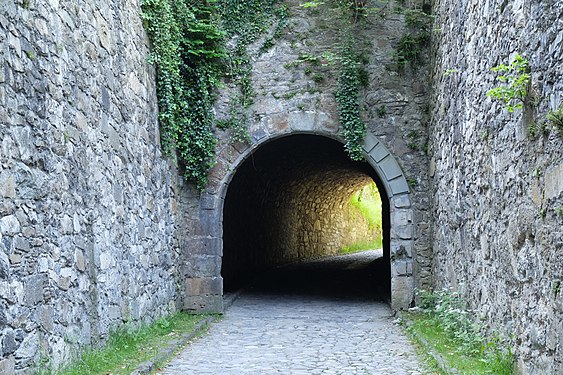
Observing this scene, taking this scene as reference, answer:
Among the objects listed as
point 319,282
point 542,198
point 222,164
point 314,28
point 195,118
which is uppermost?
point 314,28

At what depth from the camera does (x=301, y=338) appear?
25.0 feet

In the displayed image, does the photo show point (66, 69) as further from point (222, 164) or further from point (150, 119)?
point (222, 164)

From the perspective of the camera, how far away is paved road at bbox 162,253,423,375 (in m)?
6.12

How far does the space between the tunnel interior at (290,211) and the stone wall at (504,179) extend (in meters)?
4.37

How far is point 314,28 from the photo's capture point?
980 centimetres

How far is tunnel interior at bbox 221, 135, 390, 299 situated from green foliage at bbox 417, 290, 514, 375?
12.1ft

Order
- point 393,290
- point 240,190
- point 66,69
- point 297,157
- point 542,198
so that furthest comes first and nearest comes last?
point 297,157 < point 240,190 < point 393,290 < point 66,69 < point 542,198

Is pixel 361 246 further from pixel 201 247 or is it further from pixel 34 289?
pixel 34 289

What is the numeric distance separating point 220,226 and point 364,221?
659 inches

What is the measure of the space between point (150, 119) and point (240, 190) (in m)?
4.56

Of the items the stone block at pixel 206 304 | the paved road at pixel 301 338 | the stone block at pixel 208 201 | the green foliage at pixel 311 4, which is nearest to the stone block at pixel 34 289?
the paved road at pixel 301 338

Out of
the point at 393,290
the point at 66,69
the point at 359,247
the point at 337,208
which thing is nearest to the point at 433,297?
the point at 393,290

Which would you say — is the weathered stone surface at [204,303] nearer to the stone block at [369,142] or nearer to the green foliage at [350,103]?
the green foliage at [350,103]

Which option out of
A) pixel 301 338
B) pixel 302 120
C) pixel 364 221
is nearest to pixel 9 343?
pixel 301 338
